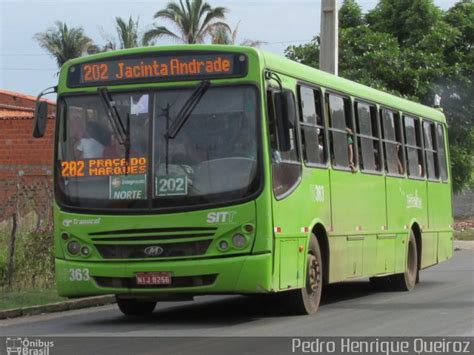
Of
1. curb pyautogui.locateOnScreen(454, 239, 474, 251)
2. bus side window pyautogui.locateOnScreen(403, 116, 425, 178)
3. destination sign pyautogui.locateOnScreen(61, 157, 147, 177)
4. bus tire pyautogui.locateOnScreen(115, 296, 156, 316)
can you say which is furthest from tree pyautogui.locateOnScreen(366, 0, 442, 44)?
destination sign pyautogui.locateOnScreen(61, 157, 147, 177)

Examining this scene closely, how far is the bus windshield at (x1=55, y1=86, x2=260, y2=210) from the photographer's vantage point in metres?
11.2

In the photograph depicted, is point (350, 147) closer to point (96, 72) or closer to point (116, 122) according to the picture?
point (116, 122)

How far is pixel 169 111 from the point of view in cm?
1144

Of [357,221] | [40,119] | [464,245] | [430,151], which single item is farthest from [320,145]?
[464,245]

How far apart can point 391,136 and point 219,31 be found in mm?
33500

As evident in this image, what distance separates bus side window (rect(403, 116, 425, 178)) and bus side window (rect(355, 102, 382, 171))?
5.47ft

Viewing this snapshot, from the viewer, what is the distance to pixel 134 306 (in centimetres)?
1305

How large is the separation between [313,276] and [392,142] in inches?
169

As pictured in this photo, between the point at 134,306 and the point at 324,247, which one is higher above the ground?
the point at 324,247

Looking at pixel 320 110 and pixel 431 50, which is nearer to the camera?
pixel 320 110

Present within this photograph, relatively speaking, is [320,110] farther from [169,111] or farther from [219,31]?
[219,31]

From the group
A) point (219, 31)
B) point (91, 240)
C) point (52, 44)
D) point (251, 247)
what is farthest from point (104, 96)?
point (52, 44)

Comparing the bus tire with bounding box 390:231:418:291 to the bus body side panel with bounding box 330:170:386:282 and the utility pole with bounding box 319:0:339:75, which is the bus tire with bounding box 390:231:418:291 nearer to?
the bus body side panel with bounding box 330:170:386:282

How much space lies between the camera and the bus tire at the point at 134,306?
1290 centimetres
